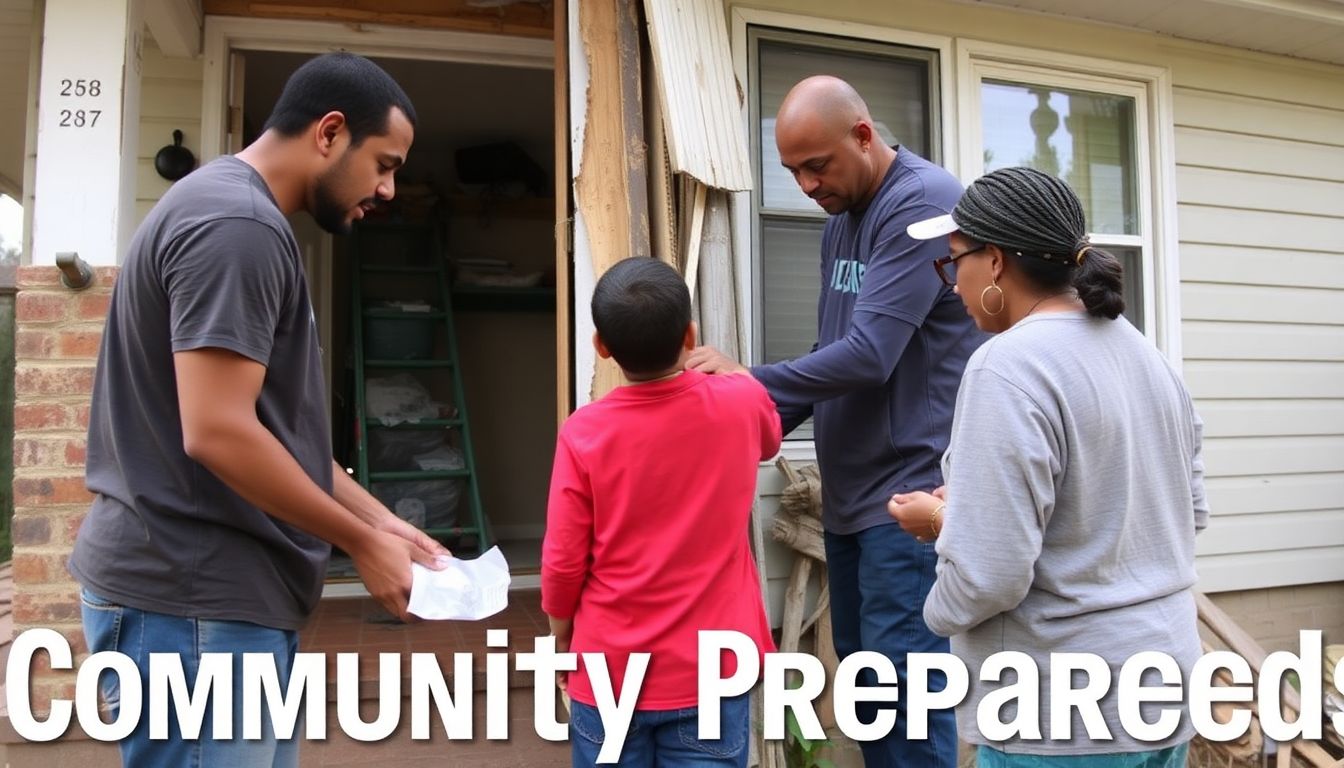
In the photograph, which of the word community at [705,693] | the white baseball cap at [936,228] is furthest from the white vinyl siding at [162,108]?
the white baseball cap at [936,228]

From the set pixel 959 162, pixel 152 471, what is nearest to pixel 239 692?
pixel 152 471

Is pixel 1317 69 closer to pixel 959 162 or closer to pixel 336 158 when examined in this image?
pixel 959 162

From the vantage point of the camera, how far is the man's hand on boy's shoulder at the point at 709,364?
215 cm

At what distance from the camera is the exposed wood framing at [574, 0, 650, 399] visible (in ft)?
9.68

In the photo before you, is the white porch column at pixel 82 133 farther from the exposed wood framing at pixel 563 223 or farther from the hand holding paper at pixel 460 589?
the hand holding paper at pixel 460 589

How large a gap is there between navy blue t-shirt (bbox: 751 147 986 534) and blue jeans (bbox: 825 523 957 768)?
0.25ft

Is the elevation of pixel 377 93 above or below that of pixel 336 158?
above

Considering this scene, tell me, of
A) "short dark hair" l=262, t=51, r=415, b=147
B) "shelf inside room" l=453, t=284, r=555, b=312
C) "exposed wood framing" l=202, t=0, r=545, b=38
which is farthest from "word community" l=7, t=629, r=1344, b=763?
"shelf inside room" l=453, t=284, r=555, b=312

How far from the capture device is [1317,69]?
457 cm

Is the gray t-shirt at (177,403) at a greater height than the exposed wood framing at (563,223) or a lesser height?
lesser

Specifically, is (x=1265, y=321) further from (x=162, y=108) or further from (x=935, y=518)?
(x=162, y=108)

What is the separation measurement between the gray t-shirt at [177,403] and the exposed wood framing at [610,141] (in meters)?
1.50

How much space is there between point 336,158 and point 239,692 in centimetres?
88

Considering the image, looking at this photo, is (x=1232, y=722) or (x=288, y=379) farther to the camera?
(x=1232, y=722)
